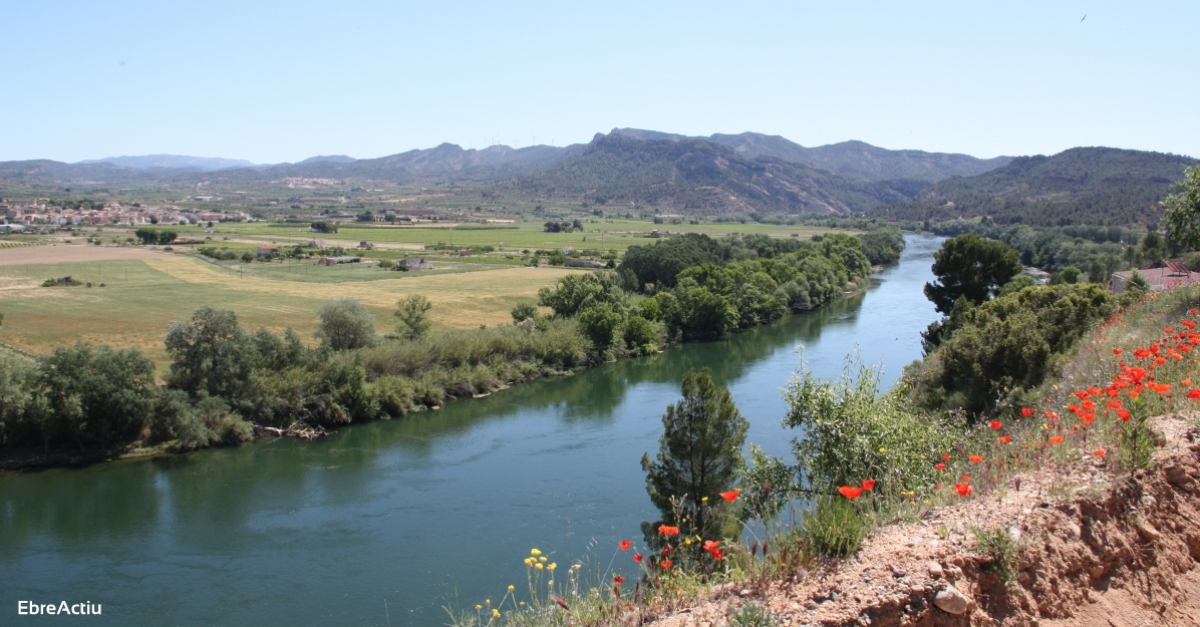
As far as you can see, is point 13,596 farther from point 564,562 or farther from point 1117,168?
point 1117,168

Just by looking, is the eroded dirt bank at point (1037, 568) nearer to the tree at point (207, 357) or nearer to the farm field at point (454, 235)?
the tree at point (207, 357)

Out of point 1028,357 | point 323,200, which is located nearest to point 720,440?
point 1028,357

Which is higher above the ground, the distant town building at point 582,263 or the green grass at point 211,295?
the distant town building at point 582,263

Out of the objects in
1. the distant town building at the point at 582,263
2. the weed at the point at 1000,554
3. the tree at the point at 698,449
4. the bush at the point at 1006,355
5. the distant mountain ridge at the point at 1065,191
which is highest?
the distant mountain ridge at the point at 1065,191

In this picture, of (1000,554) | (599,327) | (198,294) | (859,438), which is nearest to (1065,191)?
(599,327)

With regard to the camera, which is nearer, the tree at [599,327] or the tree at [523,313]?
the tree at [599,327]

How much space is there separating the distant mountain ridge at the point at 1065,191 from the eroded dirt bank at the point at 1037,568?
99089 mm

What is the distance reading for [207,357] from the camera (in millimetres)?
29047

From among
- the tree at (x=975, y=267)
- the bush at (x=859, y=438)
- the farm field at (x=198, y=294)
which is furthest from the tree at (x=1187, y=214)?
the farm field at (x=198, y=294)

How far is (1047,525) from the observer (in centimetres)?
493

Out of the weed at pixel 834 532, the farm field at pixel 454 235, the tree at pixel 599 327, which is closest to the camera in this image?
the weed at pixel 834 532

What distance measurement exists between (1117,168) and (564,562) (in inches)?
5964

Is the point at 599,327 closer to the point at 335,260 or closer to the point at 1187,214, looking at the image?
the point at 1187,214

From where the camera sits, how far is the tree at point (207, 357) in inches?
1140
